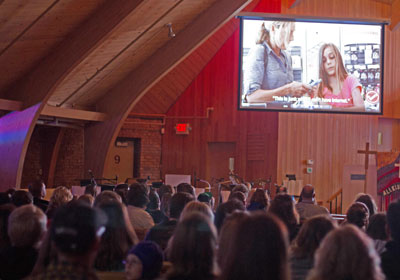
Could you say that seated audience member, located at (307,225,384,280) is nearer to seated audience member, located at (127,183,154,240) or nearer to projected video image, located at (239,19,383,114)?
seated audience member, located at (127,183,154,240)

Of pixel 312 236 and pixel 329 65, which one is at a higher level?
pixel 329 65

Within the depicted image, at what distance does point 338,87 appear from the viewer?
11.9 m

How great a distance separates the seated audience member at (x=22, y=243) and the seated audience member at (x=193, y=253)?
3.23 feet

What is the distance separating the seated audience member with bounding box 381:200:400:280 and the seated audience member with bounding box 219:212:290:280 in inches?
47.2

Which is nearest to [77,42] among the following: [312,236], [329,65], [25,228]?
[329,65]

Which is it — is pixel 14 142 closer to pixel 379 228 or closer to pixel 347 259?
pixel 379 228

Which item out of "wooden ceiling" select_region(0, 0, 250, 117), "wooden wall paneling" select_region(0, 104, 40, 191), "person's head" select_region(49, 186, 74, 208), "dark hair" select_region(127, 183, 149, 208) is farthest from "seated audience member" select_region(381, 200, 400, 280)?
"wooden wall paneling" select_region(0, 104, 40, 191)

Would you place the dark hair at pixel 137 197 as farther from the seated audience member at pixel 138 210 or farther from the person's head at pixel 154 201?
the person's head at pixel 154 201

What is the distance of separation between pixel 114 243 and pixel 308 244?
44.1 inches

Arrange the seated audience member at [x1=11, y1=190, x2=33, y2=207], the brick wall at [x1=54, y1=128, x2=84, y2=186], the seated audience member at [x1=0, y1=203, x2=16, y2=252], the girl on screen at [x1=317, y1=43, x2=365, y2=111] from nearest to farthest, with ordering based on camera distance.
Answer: the seated audience member at [x1=0, y1=203, x2=16, y2=252] → the seated audience member at [x1=11, y1=190, x2=33, y2=207] → the girl on screen at [x1=317, y1=43, x2=365, y2=111] → the brick wall at [x1=54, y1=128, x2=84, y2=186]

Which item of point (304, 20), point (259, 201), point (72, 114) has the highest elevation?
point (304, 20)

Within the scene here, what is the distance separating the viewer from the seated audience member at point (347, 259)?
221 cm

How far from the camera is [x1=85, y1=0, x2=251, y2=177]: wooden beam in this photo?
11.2 metres

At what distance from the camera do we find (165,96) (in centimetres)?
1421
